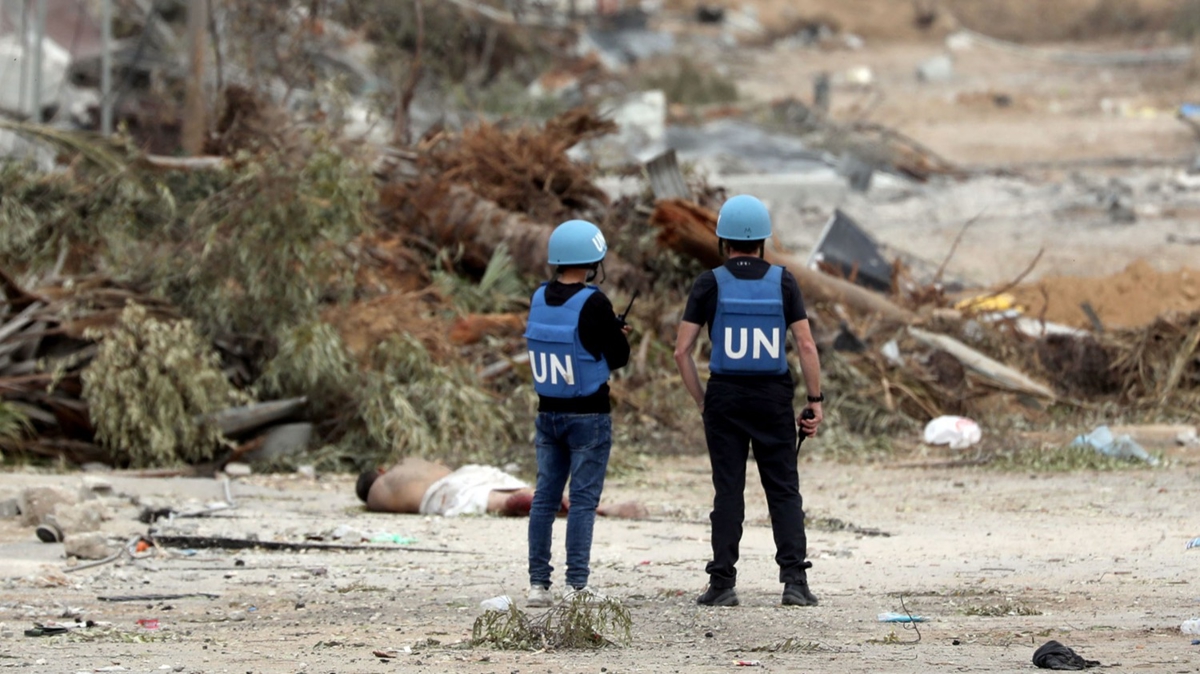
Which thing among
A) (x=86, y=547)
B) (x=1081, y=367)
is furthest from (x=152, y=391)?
(x=1081, y=367)

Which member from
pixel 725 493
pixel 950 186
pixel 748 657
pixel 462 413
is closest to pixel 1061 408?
pixel 462 413

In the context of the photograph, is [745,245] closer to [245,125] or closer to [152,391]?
[152,391]

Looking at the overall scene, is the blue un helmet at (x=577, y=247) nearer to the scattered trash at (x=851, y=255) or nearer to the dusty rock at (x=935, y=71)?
the scattered trash at (x=851, y=255)

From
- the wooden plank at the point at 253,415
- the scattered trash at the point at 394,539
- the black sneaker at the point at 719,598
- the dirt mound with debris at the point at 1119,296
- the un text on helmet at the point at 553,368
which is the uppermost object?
the un text on helmet at the point at 553,368

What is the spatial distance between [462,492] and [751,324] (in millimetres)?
3000

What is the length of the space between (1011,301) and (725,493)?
7.40 metres

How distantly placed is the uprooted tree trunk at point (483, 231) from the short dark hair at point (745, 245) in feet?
19.5

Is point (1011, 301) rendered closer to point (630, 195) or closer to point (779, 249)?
point (779, 249)

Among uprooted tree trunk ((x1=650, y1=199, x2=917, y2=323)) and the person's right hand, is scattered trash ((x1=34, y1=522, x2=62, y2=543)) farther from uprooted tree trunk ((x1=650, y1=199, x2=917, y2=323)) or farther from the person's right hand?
uprooted tree trunk ((x1=650, y1=199, x2=917, y2=323))

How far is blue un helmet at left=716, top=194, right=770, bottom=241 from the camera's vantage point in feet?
18.6

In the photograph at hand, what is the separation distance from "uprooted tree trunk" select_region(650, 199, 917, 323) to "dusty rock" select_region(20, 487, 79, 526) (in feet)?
18.1

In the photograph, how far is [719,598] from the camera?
5.60m

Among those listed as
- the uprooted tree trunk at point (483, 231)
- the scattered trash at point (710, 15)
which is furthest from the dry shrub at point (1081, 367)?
the scattered trash at point (710, 15)

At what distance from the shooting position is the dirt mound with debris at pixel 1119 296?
1227cm
